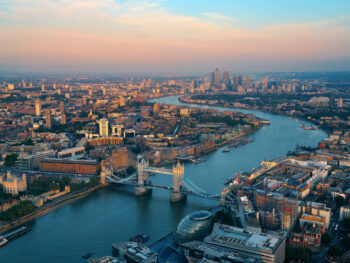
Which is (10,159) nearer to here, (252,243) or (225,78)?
(252,243)

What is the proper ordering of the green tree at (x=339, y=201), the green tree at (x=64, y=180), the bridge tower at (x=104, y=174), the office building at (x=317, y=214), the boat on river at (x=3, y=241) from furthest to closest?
the bridge tower at (x=104, y=174)
the green tree at (x=64, y=180)
the green tree at (x=339, y=201)
the office building at (x=317, y=214)
the boat on river at (x=3, y=241)

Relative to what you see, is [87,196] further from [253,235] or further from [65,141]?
[65,141]

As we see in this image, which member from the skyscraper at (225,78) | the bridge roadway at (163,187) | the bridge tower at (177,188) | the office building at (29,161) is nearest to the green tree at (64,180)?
the bridge roadway at (163,187)

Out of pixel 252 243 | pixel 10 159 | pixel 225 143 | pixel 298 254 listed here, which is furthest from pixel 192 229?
pixel 225 143

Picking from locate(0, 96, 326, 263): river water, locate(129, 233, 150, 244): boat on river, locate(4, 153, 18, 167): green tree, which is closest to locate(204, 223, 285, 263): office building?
locate(129, 233, 150, 244): boat on river

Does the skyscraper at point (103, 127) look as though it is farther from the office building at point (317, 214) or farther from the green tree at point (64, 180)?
the office building at point (317, 214)

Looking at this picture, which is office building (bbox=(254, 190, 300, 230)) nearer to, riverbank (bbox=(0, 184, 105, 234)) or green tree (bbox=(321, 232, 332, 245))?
green tree (bbox=(321, 232, 332, 245))
